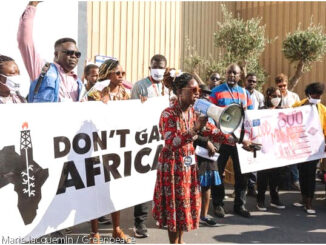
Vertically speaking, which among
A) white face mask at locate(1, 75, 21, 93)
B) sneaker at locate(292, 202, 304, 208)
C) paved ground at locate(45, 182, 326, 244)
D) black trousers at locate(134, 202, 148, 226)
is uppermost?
white face mask at locate(1, 75, 21, 93)

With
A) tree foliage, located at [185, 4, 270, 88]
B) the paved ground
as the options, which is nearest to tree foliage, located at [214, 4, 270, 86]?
tree foliage, located at [185, 4, 270, 88]

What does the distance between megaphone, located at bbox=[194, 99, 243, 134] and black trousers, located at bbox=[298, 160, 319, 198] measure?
104 inches

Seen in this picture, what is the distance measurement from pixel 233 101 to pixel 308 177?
4.99 ft

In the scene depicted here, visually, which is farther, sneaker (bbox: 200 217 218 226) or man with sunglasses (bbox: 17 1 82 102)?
sneaker (bbox: 200 217 218 226)

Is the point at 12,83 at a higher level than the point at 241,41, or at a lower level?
lower

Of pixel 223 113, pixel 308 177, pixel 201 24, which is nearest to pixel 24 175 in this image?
pixel 223 113

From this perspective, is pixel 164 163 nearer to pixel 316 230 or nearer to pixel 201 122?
pixel 201 122

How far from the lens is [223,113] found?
3199 mm

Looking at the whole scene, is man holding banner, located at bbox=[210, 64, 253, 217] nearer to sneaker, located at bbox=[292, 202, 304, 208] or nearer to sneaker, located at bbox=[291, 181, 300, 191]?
sneaker, located at bbox=[292, 202, 304, 208]

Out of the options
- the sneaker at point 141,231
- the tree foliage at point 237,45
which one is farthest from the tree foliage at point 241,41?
the sneaker at point 141,231

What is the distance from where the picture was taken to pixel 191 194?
3.56 meters

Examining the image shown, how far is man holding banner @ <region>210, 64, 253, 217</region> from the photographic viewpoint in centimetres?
515

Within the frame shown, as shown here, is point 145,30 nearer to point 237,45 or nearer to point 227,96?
point 237,45

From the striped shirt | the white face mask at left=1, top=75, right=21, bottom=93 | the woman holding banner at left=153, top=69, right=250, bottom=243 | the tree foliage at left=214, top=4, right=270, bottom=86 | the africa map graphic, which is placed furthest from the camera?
the tree foliage at left=214, top=4, right=270, bottom=86
